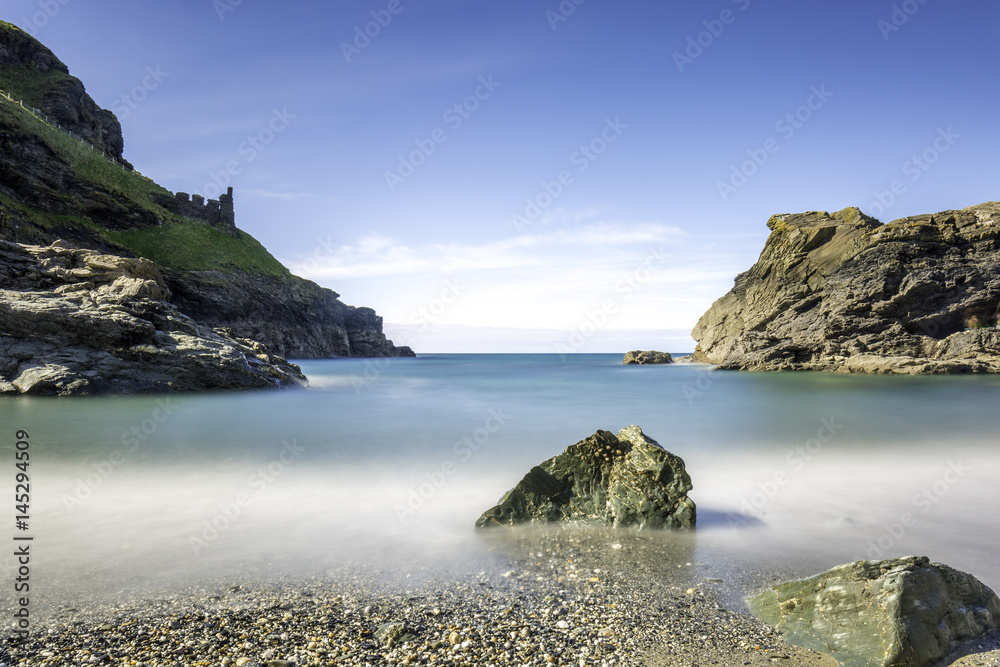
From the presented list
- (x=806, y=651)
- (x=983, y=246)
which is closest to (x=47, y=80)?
(x=806, y=651)

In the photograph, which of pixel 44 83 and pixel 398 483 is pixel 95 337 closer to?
pixel 398 483

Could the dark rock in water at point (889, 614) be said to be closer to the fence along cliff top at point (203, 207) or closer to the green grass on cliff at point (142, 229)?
the green grass on cliff at point (142, 229)

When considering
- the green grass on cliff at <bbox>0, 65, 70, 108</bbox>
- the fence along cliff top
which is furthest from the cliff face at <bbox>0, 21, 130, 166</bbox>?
the fence along cliff top

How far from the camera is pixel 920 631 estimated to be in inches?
117

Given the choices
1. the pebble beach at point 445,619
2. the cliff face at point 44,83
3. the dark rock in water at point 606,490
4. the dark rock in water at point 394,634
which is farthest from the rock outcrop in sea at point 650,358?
the cliff face at point 44,83

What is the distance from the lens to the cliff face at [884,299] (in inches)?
1329

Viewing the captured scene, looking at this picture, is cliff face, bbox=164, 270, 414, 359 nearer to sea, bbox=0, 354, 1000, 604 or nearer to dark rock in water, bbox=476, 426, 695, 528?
sea, bbox=0, 354, 1000, 604

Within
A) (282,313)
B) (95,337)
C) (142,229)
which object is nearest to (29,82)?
(142,229)

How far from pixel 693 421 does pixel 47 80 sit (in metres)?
84.1

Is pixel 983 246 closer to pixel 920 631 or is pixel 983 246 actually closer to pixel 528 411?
pixel 528 411

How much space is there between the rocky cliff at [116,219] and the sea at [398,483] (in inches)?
1173

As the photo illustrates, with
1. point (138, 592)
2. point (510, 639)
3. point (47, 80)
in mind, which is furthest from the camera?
point (47, 80)

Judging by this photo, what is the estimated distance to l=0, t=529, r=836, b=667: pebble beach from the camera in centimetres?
302

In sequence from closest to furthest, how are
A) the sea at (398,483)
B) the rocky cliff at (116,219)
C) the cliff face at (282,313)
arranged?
the sea at (398,483), the rocky cliff at (116,219), the cliff face at (282,313)
